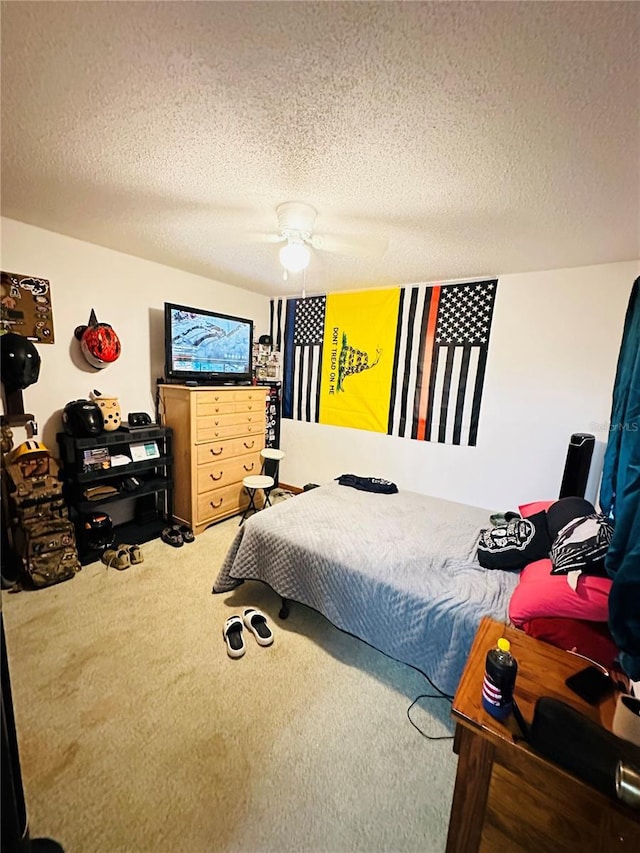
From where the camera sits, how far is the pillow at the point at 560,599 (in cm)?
121

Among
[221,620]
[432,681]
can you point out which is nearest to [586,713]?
[432,681]

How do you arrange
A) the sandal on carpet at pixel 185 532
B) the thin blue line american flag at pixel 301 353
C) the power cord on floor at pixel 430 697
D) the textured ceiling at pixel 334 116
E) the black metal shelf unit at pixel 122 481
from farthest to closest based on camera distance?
the thin blue line american flag at pixel 301 353 → the sandal on carpet at pixel 185 532 → the black metal shelf unit at pixel 122 481 → the power cord on floor at pixel 430 697 → the textured ceiling at pixel 334 116

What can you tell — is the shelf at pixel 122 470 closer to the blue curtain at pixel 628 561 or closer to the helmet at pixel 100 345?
the helmet at pixel 100 345

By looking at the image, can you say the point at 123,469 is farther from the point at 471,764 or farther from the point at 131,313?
the point at 471,764

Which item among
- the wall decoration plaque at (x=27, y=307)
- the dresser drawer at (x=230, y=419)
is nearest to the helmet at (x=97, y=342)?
the wall decoration plaque at (x=27, y=307)

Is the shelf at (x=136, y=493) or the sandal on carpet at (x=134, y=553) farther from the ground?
the shelf at (x=136, y=493)

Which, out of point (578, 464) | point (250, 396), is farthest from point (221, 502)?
point (578, 464)

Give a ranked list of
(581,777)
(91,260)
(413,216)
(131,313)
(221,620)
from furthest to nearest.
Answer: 1. (131,313)
2. (91,260)
3. (221,620)
4. (413,216)
5. (581,777)

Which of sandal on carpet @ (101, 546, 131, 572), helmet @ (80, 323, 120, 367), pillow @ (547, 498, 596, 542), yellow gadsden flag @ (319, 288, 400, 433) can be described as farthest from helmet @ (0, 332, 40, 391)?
pillow @ (547, 498, 596, 542)

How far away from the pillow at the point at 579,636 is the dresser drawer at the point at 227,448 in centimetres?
266

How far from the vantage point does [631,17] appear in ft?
2.61

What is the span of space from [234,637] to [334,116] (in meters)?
2.41

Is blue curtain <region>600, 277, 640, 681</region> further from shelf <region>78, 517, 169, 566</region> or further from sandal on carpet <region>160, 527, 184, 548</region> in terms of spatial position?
shelf <region>78, 517, 169, 566</region>

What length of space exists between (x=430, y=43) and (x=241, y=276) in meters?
2.72
